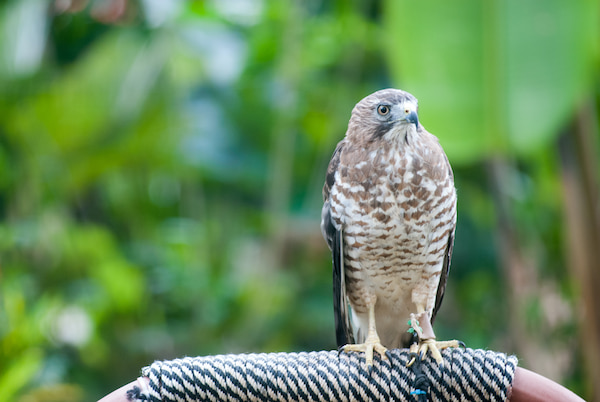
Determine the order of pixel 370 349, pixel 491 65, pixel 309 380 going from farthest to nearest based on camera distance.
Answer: pixel 491 65, pixel 370 349, pixel 309 380

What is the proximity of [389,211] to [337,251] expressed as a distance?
0.25 m

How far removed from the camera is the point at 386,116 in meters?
1.66

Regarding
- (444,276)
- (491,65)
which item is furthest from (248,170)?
(444,276)

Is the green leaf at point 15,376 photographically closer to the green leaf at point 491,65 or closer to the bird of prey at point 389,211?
the bird of prey at point 389,211

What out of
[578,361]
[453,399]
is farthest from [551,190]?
[453,399]

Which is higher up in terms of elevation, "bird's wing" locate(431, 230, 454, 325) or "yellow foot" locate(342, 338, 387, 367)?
"bird's wing" locate(431, 230, 454, 325)

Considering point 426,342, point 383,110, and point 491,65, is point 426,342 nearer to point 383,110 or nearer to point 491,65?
point 383,110

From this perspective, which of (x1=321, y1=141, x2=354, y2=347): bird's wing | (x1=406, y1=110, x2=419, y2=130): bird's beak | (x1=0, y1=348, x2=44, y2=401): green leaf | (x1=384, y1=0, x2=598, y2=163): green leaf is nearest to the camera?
(x1=406, y1=110, x2=419, y2=130): bird's beak

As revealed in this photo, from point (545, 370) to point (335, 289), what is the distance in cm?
248

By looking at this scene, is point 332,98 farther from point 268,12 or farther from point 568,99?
point 568,99

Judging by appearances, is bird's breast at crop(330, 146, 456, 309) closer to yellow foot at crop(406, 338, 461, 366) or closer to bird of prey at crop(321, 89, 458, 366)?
bird of prey at crop(321, 89, 458, 366)

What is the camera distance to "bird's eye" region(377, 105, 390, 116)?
1.67 m

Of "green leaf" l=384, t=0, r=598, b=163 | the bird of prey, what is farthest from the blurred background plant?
the bird of prey

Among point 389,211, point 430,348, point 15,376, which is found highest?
point 389,211
